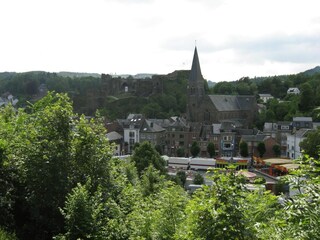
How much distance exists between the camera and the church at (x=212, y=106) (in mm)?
76000

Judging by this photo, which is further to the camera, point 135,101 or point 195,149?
point 135,101

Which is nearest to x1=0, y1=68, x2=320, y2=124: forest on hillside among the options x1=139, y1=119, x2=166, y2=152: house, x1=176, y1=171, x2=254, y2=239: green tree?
x1=139, y1=119, x2=166, y2=152: house

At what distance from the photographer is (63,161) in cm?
1326

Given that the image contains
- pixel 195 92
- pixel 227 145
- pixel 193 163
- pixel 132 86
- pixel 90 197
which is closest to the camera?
pixel 90 197

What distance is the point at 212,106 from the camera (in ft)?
248

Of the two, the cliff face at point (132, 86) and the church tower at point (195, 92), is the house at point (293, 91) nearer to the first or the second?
the church tower at point (195, 92)

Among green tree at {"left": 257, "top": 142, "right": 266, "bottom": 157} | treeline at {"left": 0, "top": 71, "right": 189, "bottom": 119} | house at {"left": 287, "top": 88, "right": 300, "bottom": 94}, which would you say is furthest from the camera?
house at {"left": 287, "top": 88, "right": 300, "bottom": 94}

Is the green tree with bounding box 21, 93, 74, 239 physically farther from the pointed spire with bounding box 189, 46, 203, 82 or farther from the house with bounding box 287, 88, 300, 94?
the house with bounding box 287, 88, 300, 94

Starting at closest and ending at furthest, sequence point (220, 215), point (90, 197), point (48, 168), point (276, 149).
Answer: point (220, 215) < point (90, 197) < point (48, 168) < point (276, 149)

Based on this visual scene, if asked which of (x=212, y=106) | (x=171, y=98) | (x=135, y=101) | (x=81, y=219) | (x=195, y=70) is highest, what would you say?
(x=195, y=70)

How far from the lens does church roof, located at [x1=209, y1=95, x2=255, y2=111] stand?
76812 millimetres

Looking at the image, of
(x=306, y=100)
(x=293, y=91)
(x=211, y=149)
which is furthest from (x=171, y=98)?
(x=211, y=149)

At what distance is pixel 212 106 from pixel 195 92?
4675mm

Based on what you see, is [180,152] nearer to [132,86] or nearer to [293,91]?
[293,91]
